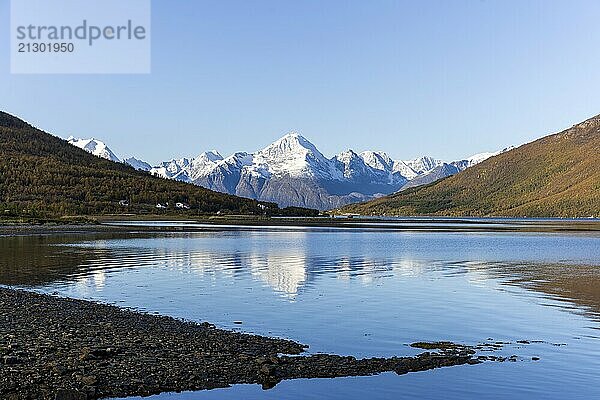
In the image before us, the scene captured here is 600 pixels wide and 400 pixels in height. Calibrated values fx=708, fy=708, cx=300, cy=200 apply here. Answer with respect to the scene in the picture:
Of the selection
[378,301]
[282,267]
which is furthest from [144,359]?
[282,267]

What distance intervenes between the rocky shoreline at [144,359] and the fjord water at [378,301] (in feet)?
3.00

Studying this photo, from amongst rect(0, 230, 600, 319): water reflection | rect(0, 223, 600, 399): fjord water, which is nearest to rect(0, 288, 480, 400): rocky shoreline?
rect(0, 223, 600, 399): fjord water

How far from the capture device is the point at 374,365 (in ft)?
75.7

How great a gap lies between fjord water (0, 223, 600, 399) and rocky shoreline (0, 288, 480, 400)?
0.91 m

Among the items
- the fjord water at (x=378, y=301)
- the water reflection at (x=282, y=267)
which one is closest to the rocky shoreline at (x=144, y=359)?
the fjord water at (x=378, y=301)

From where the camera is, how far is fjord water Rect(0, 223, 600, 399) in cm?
2139

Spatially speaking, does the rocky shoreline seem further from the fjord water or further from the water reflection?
the water reflection

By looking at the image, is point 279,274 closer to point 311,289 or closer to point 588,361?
A: point 311,289

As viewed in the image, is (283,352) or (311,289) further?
(311,289)

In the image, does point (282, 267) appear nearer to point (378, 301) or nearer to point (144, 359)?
point (378, 301)

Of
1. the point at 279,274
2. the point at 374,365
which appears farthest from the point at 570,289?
the point at 374,365

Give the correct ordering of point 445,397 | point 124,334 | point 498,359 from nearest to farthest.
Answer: point 445,397 < point 498,359 < point 124,334

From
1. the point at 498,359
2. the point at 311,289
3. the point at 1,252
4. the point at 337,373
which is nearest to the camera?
the point at 337,373

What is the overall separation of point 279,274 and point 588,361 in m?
31.5
